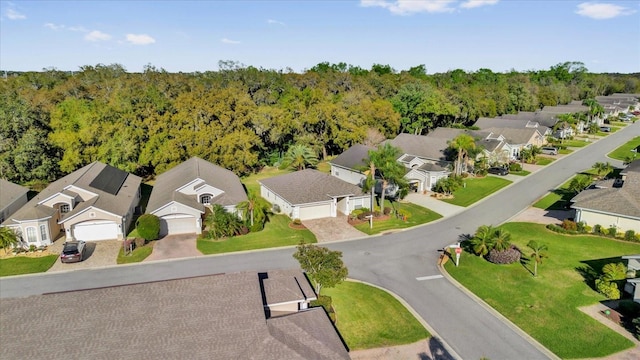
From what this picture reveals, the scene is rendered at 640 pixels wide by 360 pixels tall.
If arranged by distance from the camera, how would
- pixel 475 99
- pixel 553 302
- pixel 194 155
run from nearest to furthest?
pixel 553 302 < pixel 194 155 < pixel 475 99

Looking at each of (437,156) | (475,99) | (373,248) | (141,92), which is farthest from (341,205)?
(475,99)

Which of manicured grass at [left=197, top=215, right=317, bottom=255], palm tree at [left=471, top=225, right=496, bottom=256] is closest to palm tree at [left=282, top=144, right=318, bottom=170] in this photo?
manicured grass at [left=197, top=215, right=317, bottom=255]

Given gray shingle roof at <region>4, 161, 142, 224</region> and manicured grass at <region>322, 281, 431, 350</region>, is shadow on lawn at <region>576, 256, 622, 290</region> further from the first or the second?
gray shingle roof at <region>4, 161, 142, 224</region>

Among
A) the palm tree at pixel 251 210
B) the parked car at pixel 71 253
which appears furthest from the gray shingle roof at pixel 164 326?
the palm tree at pixel 251 210

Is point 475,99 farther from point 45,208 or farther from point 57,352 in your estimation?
point 57,352

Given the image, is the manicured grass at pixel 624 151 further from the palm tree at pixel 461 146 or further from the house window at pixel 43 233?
the house window at pixel 43 233

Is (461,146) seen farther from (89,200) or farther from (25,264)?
(25,264)
